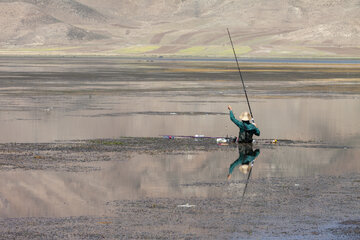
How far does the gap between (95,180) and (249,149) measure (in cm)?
613

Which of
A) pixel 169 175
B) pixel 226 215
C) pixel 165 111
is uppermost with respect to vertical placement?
pixel 165 111

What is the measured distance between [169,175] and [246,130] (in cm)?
564

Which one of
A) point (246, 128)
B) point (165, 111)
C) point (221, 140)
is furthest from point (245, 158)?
point (165, 111)

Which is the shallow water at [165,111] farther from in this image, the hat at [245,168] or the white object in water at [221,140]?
the hat at [245,168]

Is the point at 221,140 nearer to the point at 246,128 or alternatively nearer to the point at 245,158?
the point at 246,128

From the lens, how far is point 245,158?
18.3m

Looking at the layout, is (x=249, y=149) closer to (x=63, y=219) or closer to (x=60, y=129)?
(x=60, y=129)

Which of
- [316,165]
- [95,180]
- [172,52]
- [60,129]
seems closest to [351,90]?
[60,129]

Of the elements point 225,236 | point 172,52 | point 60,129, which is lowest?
point 225,236

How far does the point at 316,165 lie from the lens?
676 inches

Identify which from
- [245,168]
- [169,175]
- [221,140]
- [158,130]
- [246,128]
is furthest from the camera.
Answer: [158,130]

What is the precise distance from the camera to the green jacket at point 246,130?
67.9 feet

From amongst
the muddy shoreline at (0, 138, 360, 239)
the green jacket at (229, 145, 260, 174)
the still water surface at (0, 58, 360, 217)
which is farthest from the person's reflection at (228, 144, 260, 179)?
the muddy shoreline at (0, 138, 360, 239)

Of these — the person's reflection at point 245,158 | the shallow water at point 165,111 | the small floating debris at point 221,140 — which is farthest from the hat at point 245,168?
the shallow water at point 165,111
